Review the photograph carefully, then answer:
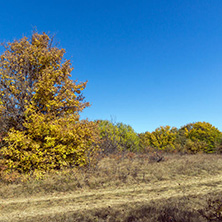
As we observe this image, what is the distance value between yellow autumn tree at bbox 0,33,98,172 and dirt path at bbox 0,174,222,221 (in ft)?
9.57

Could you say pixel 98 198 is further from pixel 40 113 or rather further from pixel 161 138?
pixel 161 138

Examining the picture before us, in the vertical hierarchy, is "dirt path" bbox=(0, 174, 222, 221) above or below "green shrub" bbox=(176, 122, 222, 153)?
below

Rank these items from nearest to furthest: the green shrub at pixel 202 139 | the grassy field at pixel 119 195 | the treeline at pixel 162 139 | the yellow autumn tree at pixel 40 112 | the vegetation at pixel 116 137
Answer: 1. the grassy field at pixel 119 195
2. the yellow autumn tree at pixel 40 112
3. the vegetation at pixel 116 137
4. the treeline at pixel 162 139
5. the green shrub at pixel 202 139

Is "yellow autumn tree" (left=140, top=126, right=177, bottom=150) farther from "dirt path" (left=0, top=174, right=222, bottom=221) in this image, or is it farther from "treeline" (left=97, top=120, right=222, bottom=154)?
"dirt path" (left=0, top=174, right=222, bottom=221)

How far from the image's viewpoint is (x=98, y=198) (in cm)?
771

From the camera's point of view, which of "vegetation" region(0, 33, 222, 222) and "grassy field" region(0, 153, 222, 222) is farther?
"vegetation" region(0, 33, 222, 222)

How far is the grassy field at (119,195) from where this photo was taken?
5.75 m

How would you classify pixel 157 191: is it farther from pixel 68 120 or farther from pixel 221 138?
pixel 221 138

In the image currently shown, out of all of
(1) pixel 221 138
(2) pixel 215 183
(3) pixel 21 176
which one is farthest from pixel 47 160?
(1) pixel 221 138

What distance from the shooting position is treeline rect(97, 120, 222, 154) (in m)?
20.5

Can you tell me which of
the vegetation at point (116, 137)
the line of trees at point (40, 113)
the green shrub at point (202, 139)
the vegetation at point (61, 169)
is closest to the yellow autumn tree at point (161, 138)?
the green shrub at point (202, 139)

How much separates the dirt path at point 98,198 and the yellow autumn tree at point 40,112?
2916 mm

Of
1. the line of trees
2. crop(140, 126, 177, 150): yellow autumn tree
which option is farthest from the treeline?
the line of trees

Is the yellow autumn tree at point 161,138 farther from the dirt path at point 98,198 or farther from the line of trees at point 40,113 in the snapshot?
the dirt path at point 98,198
